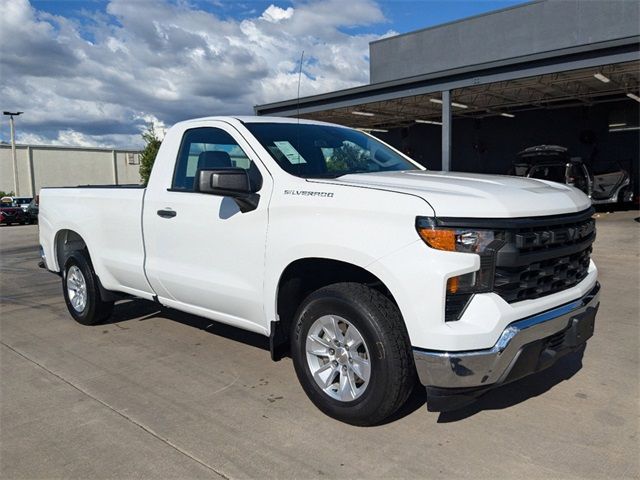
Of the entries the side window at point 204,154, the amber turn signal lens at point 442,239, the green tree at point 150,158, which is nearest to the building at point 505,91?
the green tree at point 150,158

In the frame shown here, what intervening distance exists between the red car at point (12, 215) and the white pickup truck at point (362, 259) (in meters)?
26.8

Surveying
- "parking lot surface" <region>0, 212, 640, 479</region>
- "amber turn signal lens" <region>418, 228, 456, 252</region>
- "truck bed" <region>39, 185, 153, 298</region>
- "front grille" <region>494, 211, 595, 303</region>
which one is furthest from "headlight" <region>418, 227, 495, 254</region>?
"truck bed" <region>39, 185, 153, 298</region>

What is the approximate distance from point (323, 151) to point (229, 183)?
38.0 inches

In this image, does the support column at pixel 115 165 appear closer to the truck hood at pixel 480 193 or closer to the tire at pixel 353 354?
the truck hood at pixel 480 193

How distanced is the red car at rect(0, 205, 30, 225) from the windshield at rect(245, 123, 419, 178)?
1096 inches

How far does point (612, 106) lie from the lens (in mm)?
21047

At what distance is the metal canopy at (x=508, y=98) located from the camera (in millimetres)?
15781

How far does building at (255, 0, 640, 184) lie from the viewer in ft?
48.8

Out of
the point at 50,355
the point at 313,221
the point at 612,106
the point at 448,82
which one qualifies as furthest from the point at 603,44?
the point at 50,355

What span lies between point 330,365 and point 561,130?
21.8m

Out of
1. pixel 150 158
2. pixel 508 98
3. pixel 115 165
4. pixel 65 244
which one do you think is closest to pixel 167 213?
pixel 65 244

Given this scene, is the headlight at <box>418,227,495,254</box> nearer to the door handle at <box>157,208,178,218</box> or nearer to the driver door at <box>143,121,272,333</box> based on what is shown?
the driver door at <box>143,121,272,333</box>

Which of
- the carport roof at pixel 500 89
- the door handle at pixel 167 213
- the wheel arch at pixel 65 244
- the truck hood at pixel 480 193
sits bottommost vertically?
the wheel arch at pixel 65 244

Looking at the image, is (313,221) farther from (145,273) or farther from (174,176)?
(145,273)
